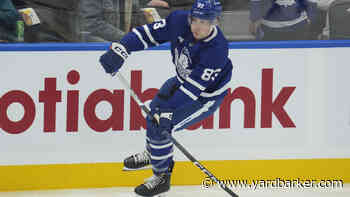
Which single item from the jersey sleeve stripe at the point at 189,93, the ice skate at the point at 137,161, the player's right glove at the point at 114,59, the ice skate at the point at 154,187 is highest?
the player's right glove at the point at 114,59

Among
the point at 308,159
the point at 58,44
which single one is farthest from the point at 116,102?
the point at 308,159

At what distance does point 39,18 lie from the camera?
5113 millimetres

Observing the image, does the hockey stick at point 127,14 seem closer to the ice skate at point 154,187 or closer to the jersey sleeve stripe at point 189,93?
the jersey sleeve stripe at point 189,93

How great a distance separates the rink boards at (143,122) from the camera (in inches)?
206

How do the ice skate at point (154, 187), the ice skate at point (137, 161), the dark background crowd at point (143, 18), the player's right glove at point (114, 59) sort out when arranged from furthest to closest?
1. the dark background crowd at point (143, 18)
2. the ice skate at point (137, 161)
3. the ice skate at point (154, 187)
4. the player's right glove at point (114, 59)

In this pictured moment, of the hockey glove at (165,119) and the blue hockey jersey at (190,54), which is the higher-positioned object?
the blue hockey jersey at (190,54)

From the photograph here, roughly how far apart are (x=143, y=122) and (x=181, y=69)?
75 cm

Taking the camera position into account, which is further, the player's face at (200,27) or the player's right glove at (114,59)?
the player's right glove at (114,59)

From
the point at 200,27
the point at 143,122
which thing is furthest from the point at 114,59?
the point at 143,122

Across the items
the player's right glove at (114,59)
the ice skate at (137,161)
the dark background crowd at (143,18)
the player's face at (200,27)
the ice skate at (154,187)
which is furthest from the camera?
the dark background crowd at (143,18)

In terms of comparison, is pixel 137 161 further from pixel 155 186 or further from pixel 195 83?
pixel 195 83

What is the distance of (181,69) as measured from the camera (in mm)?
4746

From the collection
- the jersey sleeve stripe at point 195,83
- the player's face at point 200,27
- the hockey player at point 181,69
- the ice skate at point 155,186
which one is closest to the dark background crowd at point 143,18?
the hockey player at point 181,69

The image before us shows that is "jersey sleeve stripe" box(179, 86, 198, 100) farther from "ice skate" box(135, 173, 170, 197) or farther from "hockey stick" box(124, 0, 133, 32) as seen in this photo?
"hockey stick" box(124, 0, 133, 32)
